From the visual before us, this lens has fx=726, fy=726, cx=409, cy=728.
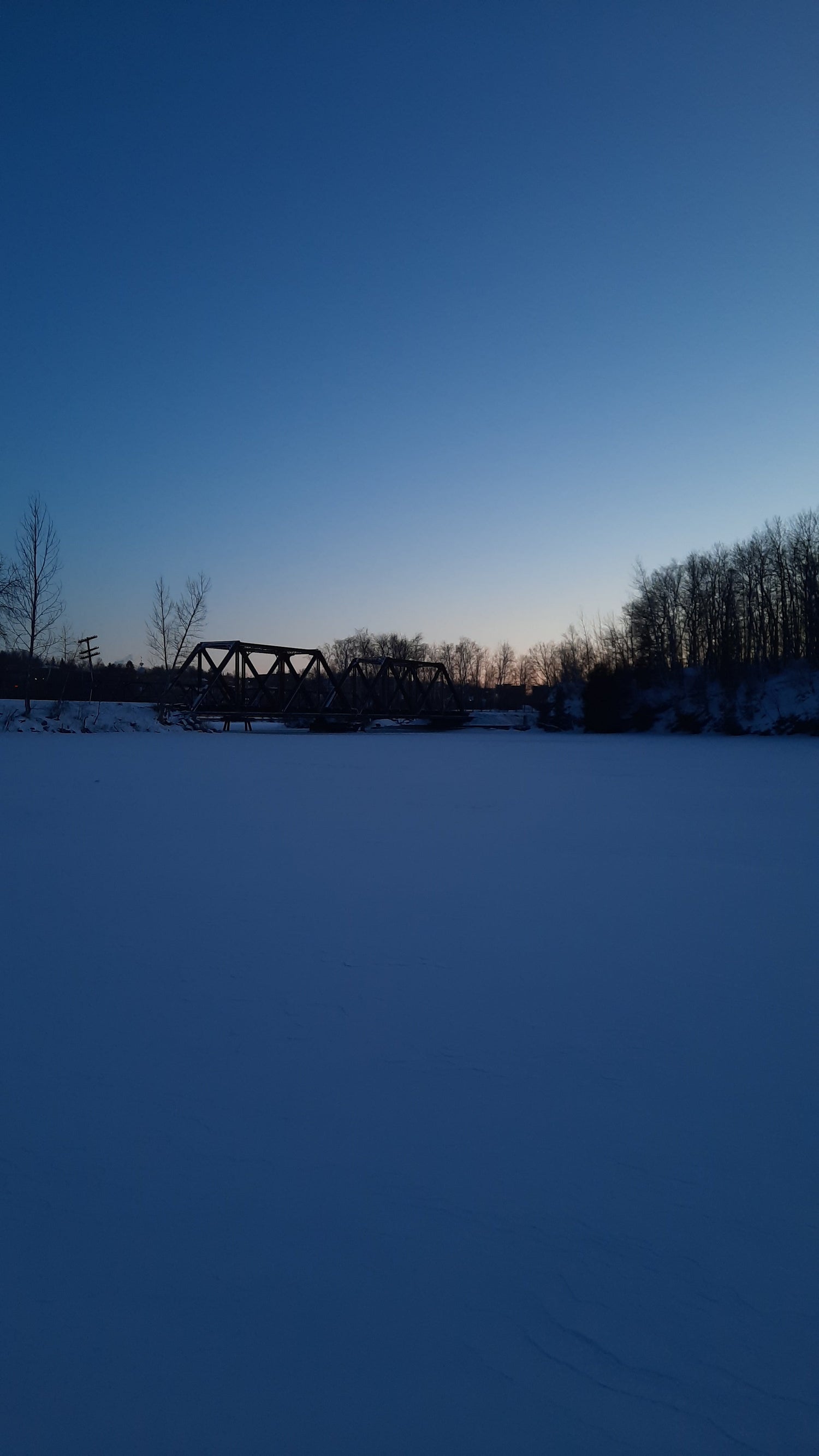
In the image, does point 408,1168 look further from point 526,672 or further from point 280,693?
point 526,672

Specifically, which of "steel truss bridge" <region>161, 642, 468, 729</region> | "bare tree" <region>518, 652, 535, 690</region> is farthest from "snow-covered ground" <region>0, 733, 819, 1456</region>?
"bare tree" <region>518, 652, 535, 690</region>

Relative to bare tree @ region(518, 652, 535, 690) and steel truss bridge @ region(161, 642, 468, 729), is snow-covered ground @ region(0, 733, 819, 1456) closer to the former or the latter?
steel truss bridge @ region(161, 642, 468, 729)

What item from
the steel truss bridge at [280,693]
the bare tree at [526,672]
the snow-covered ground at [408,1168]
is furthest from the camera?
the bare tree at [526,672]

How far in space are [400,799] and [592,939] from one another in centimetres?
608

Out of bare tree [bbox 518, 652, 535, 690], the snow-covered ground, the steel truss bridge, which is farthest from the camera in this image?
bare tree [bbox 518, 652, 535, 690]

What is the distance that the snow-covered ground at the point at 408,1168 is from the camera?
5.09 feet

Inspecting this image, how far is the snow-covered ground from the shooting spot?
61.1 inches

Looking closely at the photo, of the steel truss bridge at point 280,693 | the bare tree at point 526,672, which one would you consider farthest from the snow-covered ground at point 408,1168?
the bare tree at point 526,672

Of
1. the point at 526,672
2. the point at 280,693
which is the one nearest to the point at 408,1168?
the point at 280,693

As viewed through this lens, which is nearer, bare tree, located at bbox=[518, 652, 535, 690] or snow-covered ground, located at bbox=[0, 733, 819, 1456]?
snow-covered ground, located at bbox=[0, 733, 819, 1456]

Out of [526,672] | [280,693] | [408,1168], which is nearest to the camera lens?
[408,1168]

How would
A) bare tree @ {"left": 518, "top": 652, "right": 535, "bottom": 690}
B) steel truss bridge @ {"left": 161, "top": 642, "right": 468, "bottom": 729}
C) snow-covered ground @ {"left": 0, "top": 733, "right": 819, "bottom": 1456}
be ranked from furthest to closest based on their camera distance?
bare tree @ {"left": 518, "top": 652, "right": 535, "bottom": 690} < steel truss bridge @ {"left": 161, "top": 642, "right": 468, "bottom": 729} < snow-covered ground @ {"left": 0, "top": 733, "right": 819, "bottom": 1456}

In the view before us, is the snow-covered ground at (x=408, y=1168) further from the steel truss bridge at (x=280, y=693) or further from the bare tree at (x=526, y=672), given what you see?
the bare tree at (x=526, y=672)

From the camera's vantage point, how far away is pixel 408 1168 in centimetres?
222
